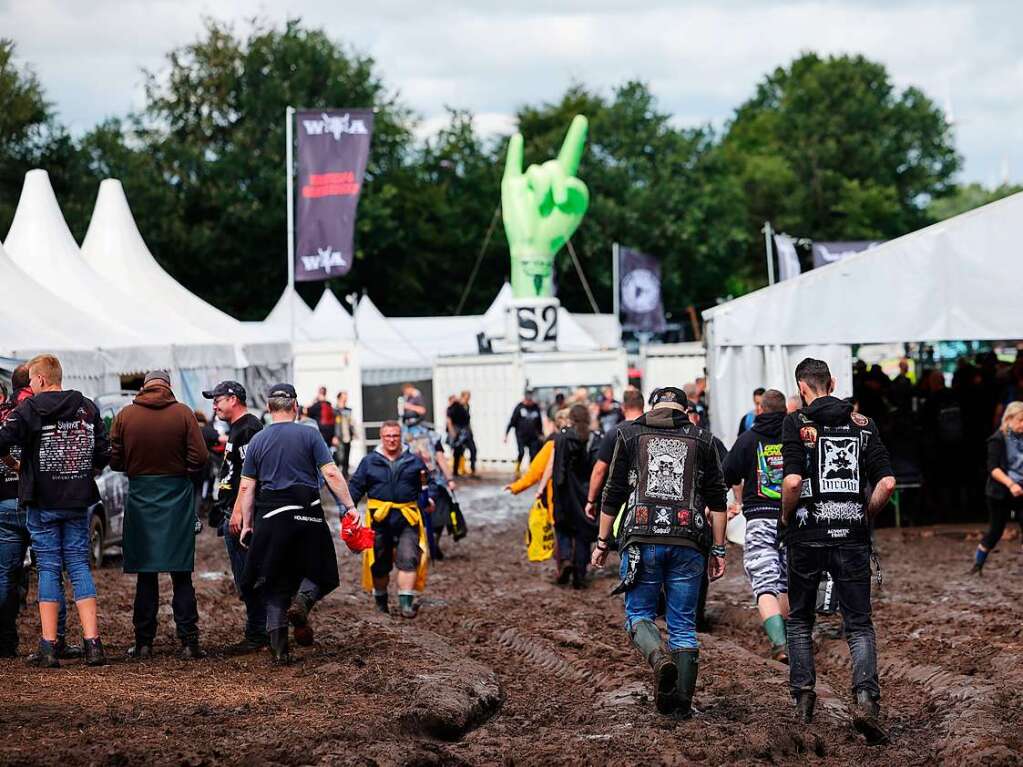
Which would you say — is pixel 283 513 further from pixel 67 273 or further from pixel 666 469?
pixel 67 273

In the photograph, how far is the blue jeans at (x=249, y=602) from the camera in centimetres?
1031

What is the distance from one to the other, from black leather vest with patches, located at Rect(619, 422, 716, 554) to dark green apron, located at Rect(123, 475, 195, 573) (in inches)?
123

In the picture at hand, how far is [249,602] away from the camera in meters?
10.4

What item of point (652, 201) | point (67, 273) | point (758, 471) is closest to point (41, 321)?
point (67, 273)

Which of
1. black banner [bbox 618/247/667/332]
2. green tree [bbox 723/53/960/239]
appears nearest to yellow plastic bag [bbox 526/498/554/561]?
black banner [bbox 618/247/667/332]

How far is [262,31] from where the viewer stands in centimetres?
5925

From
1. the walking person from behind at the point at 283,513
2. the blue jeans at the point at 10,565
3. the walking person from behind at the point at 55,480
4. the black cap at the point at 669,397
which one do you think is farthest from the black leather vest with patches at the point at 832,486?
the blue jeans at the point at 10,565

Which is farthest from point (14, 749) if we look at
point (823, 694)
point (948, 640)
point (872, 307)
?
point (872, 307)

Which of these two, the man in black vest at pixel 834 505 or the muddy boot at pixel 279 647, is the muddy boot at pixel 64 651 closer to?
the muddy boot at pixel 279 647

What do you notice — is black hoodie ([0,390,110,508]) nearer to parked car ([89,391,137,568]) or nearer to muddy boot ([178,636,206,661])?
muddy boot ([178,636,206,661])

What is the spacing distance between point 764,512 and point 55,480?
4.49 metres

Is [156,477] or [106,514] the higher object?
[156,477]

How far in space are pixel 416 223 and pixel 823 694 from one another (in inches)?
2118

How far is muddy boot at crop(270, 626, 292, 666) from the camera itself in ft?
32.3
